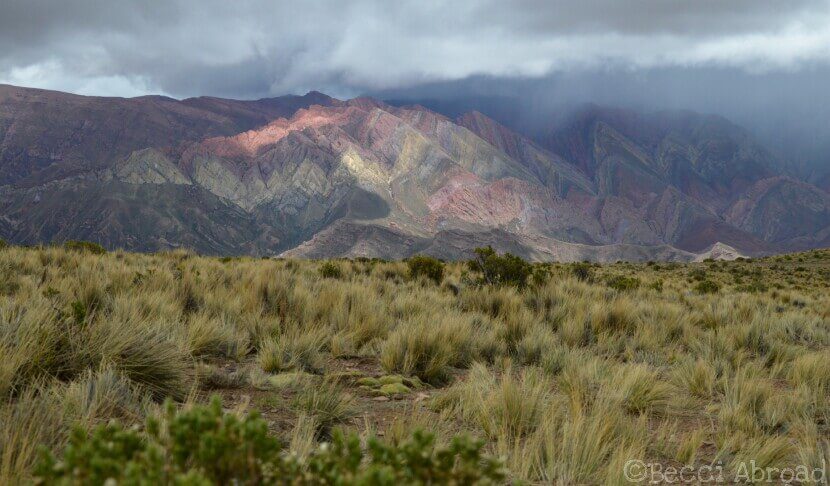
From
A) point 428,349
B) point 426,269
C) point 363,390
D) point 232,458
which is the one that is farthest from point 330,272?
point 232,458

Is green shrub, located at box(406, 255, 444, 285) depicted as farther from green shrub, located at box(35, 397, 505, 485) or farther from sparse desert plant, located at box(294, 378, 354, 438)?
green shrub, located at box(35, 397, 505, 485)

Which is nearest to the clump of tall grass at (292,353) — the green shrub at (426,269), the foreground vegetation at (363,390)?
the foreground vegetation at (363,390)

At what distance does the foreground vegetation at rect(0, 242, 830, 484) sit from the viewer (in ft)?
5.57

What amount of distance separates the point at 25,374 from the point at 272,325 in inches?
134

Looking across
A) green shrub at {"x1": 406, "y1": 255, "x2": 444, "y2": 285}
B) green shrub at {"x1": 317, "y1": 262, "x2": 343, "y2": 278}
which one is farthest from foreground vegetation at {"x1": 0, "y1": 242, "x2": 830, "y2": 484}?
green shrub at {"x1": 406, "y1": 255, "x2": 444, "y2": 285}

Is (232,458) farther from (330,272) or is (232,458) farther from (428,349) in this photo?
(330,272)

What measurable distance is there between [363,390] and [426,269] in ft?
33.0

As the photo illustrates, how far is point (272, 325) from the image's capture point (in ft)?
22.6

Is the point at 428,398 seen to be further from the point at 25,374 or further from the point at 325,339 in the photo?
the point at 25,374

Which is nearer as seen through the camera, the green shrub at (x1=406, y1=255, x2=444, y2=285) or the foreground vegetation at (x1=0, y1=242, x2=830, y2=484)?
the foreground vegetation at (x1=0, y1=242, x2=830, y2=484)

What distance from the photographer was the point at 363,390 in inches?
200

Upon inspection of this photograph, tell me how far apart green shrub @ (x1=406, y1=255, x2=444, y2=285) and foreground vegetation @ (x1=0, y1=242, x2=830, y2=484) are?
Result: 5153mm

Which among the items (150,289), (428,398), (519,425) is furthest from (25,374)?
(150,289)

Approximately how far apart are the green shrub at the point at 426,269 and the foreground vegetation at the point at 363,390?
16.9ft
